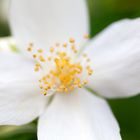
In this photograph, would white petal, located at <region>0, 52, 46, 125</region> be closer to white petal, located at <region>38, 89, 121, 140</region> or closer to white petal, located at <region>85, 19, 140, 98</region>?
white petal, located at <region>38, 89, 121, 140</region>

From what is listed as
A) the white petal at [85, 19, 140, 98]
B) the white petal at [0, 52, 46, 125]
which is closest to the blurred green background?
the white petal at [0, 52, 46, 125]

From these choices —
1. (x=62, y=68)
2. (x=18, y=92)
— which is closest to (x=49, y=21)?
(x=62, y=68)

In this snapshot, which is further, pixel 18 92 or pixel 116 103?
pixel 116 103

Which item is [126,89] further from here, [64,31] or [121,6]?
[121,6]

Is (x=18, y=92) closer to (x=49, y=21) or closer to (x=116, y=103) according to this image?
(x=49, y=21)

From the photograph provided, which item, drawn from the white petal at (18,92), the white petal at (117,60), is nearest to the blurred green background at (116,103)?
the white petal at (18,92)
